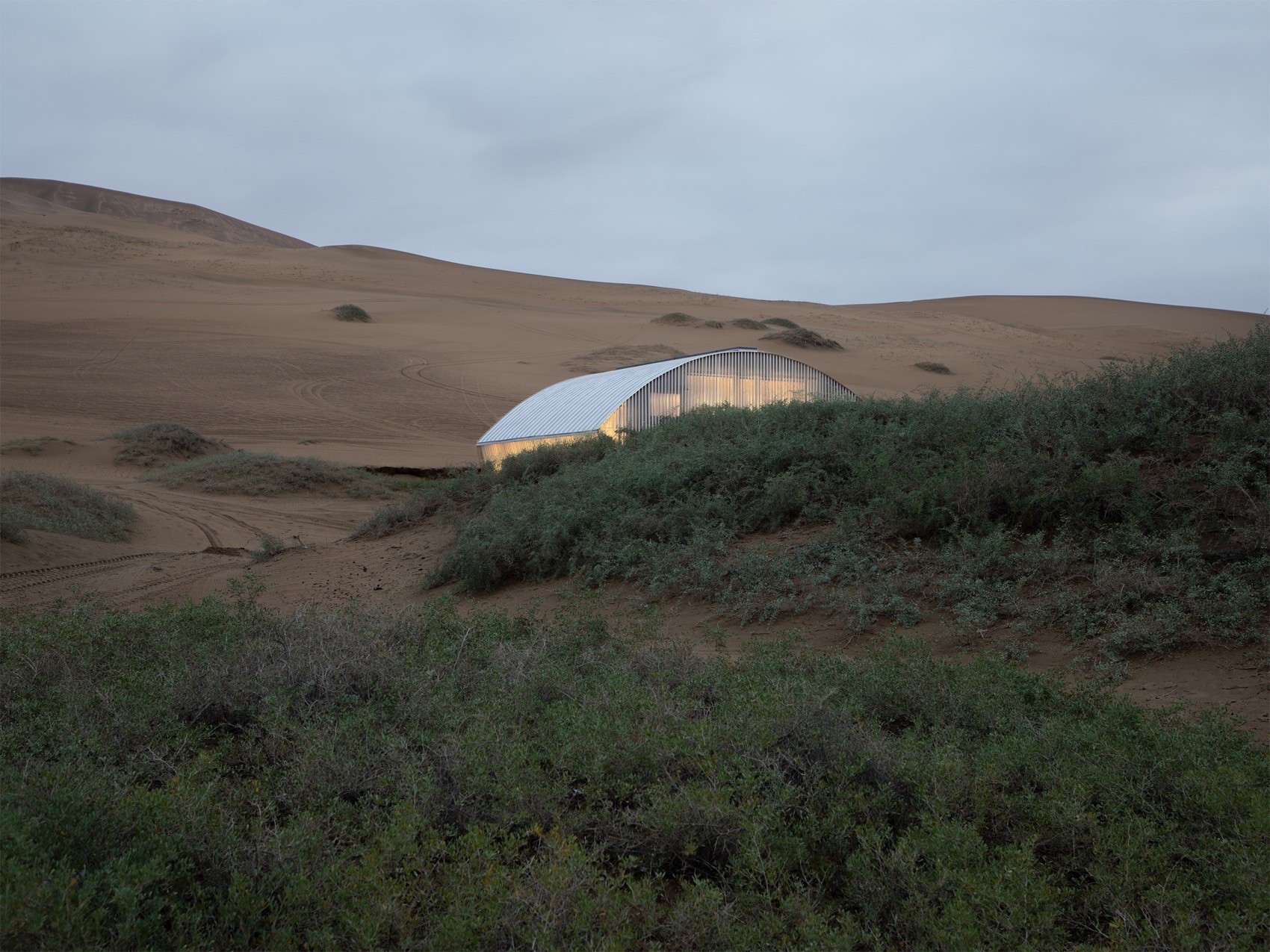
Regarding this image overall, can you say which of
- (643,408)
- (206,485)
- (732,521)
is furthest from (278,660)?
(206,485)

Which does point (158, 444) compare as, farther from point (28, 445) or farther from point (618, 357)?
point (618, 357)

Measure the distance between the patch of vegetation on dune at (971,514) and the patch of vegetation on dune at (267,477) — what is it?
11433 millimetres

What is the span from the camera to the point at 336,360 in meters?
41.2

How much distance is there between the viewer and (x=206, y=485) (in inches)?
878

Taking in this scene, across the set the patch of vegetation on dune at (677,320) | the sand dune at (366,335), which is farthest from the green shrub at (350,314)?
the patch of vegetation on dune at (677,320)

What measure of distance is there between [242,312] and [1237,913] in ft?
175

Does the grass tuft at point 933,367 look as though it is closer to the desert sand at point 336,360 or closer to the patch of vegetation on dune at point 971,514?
the desert sand at point 336,360

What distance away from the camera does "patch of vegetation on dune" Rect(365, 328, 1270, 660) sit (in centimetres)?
730

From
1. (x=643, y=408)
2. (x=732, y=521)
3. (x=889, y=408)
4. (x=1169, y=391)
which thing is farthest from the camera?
(x=643, y=408)

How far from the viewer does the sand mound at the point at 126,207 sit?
4257 inches

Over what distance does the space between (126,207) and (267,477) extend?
113432 mm

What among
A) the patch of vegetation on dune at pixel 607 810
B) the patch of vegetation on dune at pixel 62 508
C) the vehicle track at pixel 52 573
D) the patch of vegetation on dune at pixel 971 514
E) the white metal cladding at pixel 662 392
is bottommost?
the vehicle track at pixel 52 573

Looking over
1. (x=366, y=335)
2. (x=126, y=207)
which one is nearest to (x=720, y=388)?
(x=366, y=335)

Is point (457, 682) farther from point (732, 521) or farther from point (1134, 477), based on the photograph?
point (1134, 477)
